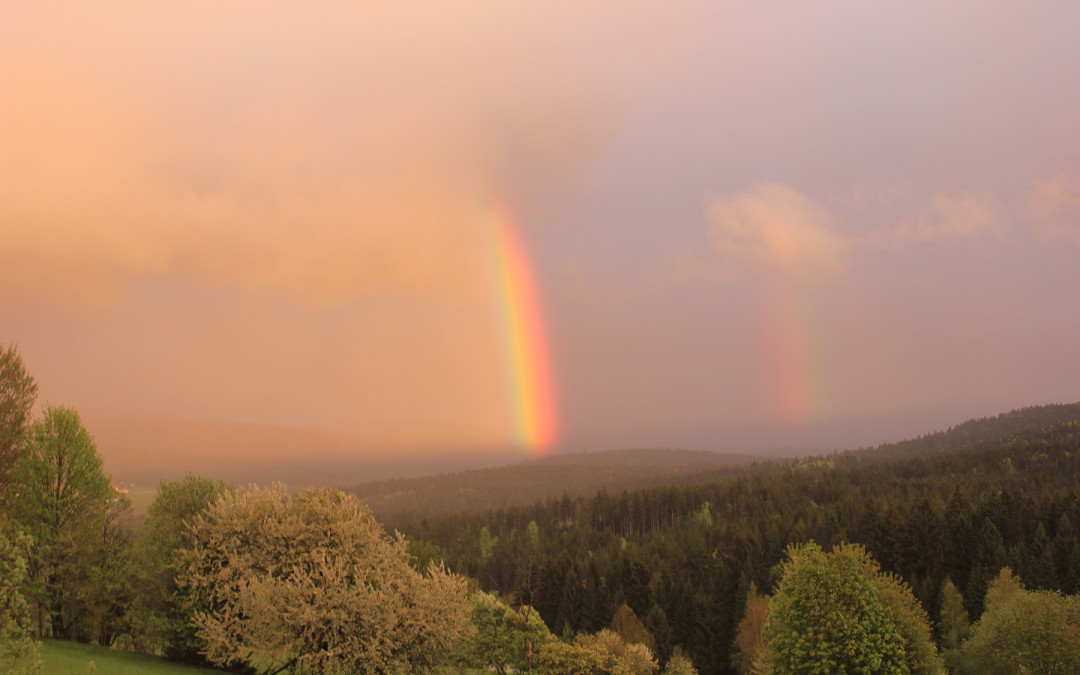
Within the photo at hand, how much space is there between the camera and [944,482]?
159500 millimetres

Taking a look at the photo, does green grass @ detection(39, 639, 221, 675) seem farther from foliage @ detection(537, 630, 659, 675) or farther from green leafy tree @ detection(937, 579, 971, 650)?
green leafy tree @ detection(937, 579, 971, 650)

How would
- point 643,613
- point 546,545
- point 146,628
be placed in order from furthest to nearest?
point 546,545, point 643,613, point 146,628

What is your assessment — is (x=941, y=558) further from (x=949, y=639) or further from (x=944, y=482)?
(x=944, y=482)

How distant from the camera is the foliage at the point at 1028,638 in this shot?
45.9 meters

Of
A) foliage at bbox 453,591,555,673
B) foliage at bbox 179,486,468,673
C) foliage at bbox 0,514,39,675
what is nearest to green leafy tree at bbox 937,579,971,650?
foliage at bbox 453,591,555,673

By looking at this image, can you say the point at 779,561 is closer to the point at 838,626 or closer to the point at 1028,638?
the point at 1028,638

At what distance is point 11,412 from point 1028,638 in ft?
268

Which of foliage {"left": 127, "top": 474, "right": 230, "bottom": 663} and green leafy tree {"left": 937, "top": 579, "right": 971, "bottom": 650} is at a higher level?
foliage {"left": 127, "top": 474, "right": 230, "bottom": 663}

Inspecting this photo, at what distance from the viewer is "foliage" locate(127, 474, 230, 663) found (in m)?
38.7

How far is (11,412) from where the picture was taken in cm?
4284

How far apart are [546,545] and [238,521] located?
164156mm

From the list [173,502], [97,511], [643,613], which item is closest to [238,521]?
[173,502]

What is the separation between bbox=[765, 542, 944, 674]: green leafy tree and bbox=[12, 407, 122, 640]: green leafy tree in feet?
172

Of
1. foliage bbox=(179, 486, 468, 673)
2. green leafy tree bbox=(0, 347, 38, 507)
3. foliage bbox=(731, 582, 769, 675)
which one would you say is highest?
green leafy tree bbox=(0, 347, 38, 507)
